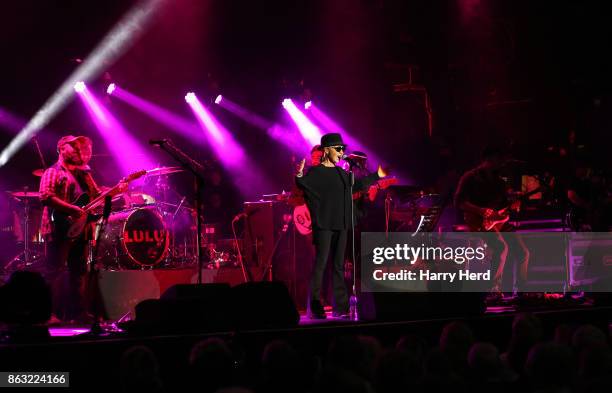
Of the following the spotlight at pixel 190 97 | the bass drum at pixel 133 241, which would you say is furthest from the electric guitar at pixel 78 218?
the spotlight at pixel 190 97

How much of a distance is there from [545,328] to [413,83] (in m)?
8.41

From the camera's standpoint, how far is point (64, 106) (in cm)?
1373

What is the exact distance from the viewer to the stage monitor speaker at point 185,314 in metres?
6.11

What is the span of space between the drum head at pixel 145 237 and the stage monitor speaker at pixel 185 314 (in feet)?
14.0

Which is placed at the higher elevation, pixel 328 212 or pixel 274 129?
pixel 274 129

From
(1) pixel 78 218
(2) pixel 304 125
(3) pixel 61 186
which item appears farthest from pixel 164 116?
(1) pixel 78 218

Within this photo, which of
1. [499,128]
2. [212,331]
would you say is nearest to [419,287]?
[212,331]

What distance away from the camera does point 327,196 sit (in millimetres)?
8062

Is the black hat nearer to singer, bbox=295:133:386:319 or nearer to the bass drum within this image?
singer, bbox=295:133:386:319

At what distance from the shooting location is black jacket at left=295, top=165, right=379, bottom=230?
805 centimetres

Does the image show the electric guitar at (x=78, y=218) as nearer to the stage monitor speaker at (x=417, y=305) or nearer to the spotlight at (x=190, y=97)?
the stage monitor speaker at (x=417, y=305)

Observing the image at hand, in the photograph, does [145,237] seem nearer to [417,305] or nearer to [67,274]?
[67,274]

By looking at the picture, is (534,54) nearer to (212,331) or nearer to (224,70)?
(224,70)

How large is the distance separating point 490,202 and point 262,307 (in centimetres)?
431
